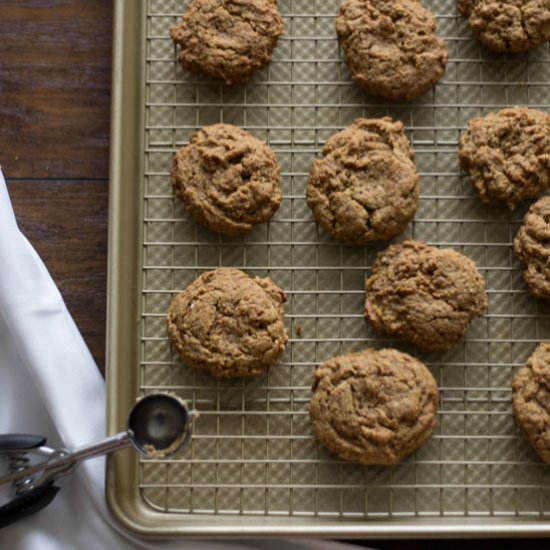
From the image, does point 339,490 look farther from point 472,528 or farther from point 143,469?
point 143,469

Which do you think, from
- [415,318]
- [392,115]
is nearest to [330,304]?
[415,318]

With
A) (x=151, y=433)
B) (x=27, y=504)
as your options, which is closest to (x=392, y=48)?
(x=151, y=433)

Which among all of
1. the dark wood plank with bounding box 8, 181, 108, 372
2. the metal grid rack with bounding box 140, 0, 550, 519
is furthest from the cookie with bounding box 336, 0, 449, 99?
the dark wood plank with bounding box 8, 181, 108, 372

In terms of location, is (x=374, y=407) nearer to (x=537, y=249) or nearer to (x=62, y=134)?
(x=537, y=249)

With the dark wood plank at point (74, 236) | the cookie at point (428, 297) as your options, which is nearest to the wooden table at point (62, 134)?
the dark wood plank at point (74, 236)

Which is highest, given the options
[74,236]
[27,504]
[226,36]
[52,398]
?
[226,36]

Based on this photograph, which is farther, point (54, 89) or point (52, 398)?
point (54, 89)

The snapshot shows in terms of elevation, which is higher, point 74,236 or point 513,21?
point 513,21

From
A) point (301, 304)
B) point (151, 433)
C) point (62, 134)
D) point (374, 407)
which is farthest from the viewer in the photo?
point (62, 134)
